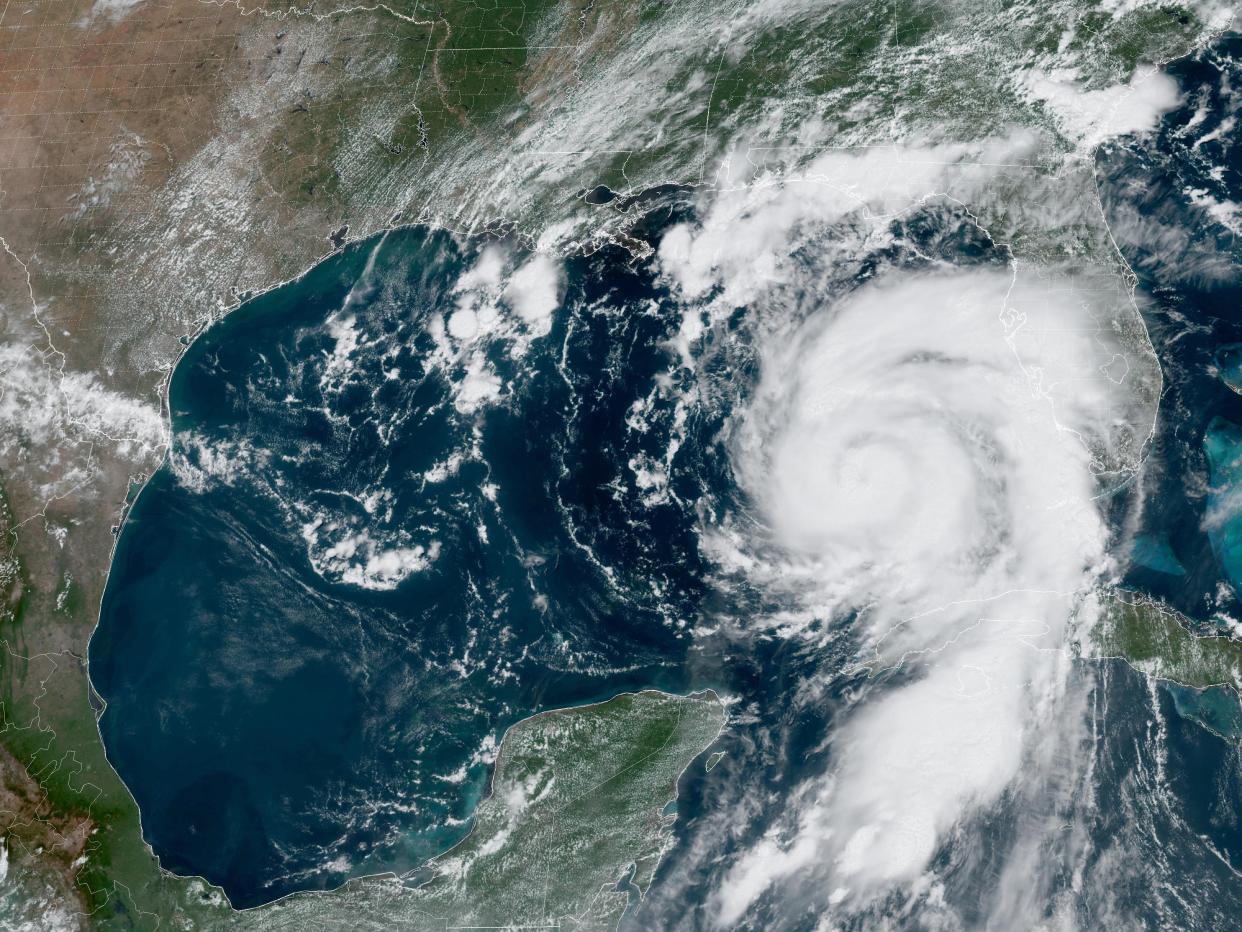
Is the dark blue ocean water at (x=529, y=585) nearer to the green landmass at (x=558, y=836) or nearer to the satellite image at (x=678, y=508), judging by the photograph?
the satellite image at (x=678, y=508)

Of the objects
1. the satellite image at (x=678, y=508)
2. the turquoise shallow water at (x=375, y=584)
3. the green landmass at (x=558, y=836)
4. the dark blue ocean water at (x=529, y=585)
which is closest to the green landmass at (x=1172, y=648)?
the satellite image at (x=678, y=508)

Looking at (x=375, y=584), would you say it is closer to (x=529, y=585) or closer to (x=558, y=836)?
(x=529, y=585)

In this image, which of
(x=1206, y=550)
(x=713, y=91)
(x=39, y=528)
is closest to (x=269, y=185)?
(x=39, y=528)

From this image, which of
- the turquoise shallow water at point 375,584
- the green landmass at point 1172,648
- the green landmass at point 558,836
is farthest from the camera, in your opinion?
the turquoise shallow water at point 375,584

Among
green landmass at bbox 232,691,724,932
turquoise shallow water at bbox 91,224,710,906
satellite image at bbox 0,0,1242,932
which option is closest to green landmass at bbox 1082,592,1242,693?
satellite image at bbox 0,0,1242,932

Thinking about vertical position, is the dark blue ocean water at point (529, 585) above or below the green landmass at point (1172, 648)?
above

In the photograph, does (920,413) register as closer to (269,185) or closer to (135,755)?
(269,185)
